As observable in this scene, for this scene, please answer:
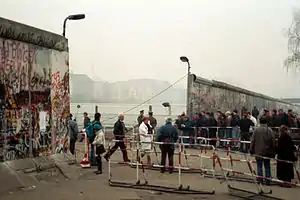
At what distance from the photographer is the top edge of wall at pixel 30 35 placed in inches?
425

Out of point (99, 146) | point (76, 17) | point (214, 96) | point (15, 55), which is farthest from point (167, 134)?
point (214, 96)

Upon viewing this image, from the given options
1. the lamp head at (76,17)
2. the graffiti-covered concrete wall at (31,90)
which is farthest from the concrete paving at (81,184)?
the lamp head at (76,17)

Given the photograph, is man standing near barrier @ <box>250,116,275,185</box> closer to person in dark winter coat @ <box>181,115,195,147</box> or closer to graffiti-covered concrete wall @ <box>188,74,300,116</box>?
person in dark winter coat @ <box>181,115,195,147</box>

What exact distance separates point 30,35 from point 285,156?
7.43 m

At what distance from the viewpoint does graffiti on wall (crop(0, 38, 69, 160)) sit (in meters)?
10.8

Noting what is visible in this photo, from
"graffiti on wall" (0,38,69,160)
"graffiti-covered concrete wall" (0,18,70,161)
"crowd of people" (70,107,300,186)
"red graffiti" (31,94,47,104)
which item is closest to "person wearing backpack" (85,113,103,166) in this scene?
"crowd of people" (70,107,300,186)

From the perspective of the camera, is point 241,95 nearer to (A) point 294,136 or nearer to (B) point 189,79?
(B) point 189,79

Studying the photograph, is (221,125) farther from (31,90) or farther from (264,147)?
(31,90)

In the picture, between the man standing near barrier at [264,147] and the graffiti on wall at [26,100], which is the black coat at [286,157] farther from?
the graffiti on wall at [26,100]

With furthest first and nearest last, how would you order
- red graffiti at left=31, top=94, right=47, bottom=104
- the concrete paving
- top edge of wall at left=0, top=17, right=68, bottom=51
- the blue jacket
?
1. the blue jacket
2. red graffiti at left=31, top=94, right=47, bottom=104
3. top edge of wall at left=0, top=17, right=68, bottom=51
4. the concrete paving

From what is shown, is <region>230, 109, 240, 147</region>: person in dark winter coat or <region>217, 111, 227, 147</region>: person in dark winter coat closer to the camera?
<region>230, 109, 240, 147</region>: person in dark winter coat

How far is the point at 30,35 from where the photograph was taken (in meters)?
11.9

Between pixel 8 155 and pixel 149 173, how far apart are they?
443 cm

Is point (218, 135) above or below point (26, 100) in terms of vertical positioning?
below
